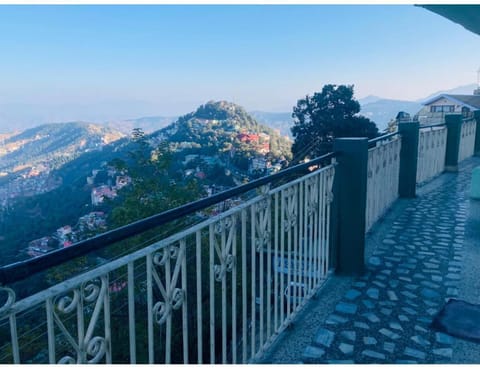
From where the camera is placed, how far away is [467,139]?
9.96 meters

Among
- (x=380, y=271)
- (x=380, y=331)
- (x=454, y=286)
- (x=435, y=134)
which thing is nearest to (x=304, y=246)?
(x=380, y=331)

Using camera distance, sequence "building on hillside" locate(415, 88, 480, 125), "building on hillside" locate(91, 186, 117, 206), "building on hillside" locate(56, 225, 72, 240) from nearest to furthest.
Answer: "building on hillside" locate(56, 225, 72, 240)
"building on hillside" locate(91, 186, 117, 206)
"building on hillside" locate(415, 88, 480, 125)

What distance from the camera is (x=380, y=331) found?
2678 millimetres

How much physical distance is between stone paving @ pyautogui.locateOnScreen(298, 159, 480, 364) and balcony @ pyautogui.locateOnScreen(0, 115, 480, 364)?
2cm

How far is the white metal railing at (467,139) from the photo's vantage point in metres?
9.43

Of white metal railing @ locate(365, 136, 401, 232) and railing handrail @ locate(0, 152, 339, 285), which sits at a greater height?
railing handrail @ locate(0, 152, 339, 285)

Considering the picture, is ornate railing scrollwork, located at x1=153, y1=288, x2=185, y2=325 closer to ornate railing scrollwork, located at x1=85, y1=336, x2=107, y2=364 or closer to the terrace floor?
ornate railing scrollwork, located at x1=85, y1=336, x2=107, y2=364

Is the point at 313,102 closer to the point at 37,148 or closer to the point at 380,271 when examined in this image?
the point at 380,271

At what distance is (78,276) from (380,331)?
2.24m

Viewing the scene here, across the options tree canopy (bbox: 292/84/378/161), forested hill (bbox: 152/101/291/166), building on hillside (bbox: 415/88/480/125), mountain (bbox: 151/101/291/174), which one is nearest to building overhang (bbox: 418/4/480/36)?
forested hill (bbox: 152/101/291/166)

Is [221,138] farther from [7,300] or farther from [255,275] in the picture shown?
[7,300]

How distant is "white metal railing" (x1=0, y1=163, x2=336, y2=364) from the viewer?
3.87 feet

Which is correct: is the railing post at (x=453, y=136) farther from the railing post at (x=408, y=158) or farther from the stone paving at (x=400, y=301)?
the stone paving at (x=400, y=301)

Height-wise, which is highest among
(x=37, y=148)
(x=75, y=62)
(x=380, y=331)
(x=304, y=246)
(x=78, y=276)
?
(x=75, y=62)
